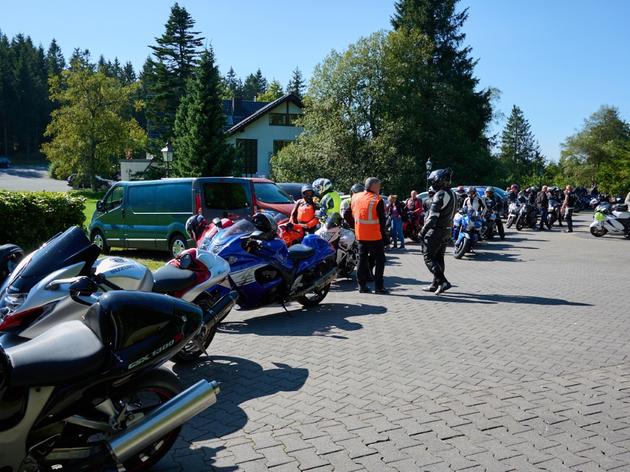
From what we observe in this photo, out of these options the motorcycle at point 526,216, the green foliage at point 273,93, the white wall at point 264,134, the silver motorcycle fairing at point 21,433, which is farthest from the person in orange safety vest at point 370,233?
the green foliage at point 273,93

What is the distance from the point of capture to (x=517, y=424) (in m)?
4.25

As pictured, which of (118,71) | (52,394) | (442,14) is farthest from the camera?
(118,71)

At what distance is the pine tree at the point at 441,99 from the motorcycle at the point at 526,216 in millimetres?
16066

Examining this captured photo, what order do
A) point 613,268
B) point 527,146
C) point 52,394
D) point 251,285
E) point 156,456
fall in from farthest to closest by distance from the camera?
point 527,146, point 613,268, point 251,285, point 156,456, point 52,394

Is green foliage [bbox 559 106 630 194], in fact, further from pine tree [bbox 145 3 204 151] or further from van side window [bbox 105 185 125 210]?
van side window [bbox 105 185 125 210]

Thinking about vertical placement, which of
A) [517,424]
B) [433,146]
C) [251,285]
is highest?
[433,146]

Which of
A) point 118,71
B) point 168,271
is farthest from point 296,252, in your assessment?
point 118,71

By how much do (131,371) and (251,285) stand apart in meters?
4.08

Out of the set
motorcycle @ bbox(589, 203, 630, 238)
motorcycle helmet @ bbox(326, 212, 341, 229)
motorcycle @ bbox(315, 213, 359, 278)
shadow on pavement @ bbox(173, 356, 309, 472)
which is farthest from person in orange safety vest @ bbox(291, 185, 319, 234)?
motorcycle @ bbox(589, 203, 630, 238)

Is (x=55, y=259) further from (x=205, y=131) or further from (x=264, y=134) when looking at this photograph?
(x=264, y=134)

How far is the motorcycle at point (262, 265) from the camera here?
7.30m

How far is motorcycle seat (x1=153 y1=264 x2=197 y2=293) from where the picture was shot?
5.39 m

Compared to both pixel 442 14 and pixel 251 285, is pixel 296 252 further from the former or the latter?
pixel 442 14

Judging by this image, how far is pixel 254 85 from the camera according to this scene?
14538 centimetres
